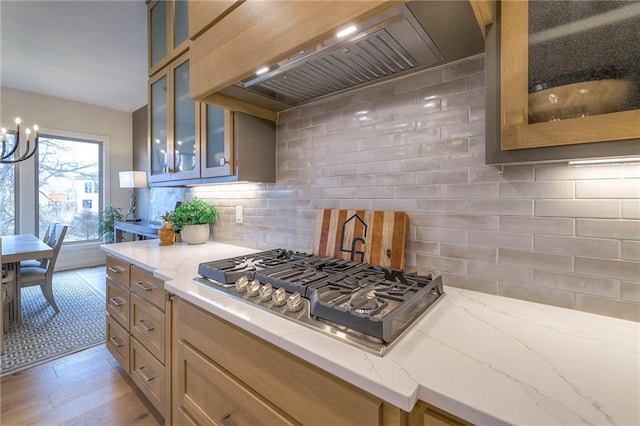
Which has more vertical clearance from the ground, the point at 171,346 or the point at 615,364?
the point at 615,364

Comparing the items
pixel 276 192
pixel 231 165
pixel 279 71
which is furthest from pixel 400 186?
pixel 231 165

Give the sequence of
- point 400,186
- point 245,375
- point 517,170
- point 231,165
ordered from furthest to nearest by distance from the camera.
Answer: point 231,165, point 400,186, point 517,170, point 245,375

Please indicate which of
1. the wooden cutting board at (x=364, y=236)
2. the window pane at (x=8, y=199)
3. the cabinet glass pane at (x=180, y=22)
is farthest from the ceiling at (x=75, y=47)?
the wooden cutting board at (x=364, y=236)

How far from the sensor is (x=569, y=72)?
0.71 meters

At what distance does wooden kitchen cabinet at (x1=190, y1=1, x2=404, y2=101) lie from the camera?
0.82 m

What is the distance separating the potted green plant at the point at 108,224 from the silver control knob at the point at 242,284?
15.1ft

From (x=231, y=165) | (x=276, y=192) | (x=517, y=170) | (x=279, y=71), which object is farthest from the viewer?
(x=276, y=192)

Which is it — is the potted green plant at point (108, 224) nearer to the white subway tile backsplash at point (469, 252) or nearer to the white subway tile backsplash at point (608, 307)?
the white subway tile backsplash at point (469, 252)

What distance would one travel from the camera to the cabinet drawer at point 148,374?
4.58ft

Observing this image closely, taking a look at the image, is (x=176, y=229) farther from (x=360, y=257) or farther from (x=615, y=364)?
(x=615, y=364)

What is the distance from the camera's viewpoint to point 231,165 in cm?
160

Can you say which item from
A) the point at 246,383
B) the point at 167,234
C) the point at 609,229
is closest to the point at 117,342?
the point at 167,234

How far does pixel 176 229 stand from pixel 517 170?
220cm

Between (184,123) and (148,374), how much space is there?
61.9 inches
